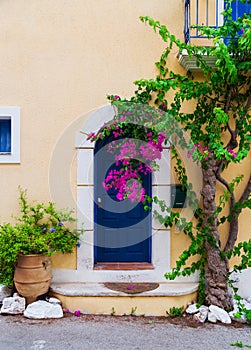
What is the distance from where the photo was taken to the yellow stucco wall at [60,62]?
5.41m

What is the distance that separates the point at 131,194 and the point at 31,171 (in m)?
1.47

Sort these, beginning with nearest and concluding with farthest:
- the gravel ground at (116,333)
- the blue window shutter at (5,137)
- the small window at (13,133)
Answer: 1. the gravel ground at (116,333)
2. the small window at (13,133)
3. the blue window shutter at (5,137)

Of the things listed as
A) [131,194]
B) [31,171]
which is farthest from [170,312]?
[31,171]

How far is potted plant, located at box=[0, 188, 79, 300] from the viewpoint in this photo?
16.3 feet

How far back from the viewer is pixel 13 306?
496 cm

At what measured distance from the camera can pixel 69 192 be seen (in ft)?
18.0

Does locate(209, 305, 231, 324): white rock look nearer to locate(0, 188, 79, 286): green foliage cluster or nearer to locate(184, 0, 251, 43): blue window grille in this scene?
locate(0, 188, 79, 286): green foliage cluster

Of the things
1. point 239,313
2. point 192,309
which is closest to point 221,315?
point 239,313

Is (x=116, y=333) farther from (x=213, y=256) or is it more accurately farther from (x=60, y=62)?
(x=60, y=62)

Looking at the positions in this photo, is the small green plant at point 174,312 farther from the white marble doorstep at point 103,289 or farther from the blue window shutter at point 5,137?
the blue window shutter at point 5,137

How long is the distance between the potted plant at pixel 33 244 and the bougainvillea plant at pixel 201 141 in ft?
2.96

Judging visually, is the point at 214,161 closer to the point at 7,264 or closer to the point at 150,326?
the point at 150,326

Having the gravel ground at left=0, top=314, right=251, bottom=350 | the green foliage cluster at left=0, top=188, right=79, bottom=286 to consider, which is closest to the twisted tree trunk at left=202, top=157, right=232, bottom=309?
the gravel ground at left=0, top=314, right=251, bottom=350

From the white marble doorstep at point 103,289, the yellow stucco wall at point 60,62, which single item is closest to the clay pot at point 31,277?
the white marble doorstep at point 103,289
